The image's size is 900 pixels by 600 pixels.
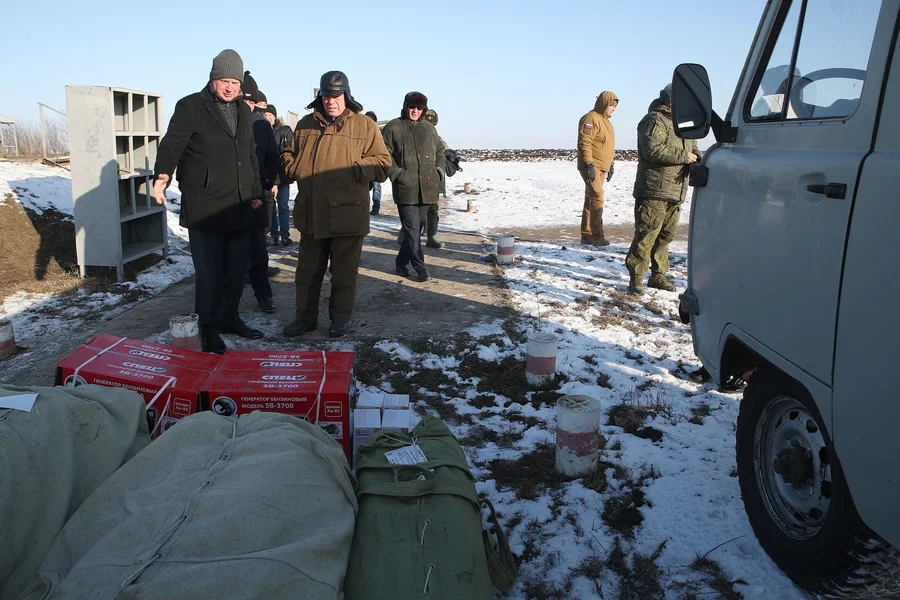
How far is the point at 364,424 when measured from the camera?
137 inches

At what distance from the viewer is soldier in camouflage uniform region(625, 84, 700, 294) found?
657cm

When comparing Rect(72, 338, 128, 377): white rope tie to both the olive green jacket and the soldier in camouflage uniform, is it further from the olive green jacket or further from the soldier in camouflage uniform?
the olive green jacket

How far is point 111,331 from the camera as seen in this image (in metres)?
5.75

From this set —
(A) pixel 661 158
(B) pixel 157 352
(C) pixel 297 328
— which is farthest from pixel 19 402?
(A) pixel 661 158

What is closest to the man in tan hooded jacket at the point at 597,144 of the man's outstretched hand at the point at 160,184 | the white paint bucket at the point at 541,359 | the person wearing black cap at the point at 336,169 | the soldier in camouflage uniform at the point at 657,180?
the soldier in camouflage uniform at the point at 657,180

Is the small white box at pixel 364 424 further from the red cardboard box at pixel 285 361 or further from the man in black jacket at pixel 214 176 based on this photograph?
the man in black jacket at pixel 214 176

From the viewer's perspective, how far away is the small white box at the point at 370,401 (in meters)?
3.60

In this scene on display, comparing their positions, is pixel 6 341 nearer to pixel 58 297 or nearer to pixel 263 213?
pixel 58 297

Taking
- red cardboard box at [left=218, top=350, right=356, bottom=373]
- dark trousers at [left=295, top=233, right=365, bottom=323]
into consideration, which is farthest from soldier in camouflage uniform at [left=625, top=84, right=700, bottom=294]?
red cardboard box at [left=218, top=350, right=356, bottom=373]

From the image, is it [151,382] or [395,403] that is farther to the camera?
[395,403]

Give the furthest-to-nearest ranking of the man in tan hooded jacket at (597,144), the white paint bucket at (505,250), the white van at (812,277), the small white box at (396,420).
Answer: the man in tan hooded jacket at (597,144)
the white paint bucket at (505,250)
the small white box at (396,420)
the white van at (812,277)

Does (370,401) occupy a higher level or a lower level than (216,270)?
lower

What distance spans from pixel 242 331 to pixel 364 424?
2562 mm

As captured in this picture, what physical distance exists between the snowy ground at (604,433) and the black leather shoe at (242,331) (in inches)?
21.4
